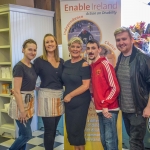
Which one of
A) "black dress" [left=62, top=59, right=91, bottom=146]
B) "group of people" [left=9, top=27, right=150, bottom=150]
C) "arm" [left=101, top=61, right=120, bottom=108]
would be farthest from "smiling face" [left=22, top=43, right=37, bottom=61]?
"arm" [left=101, top=61, right=120, bottom=108]

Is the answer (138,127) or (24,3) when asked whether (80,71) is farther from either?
(24,3)

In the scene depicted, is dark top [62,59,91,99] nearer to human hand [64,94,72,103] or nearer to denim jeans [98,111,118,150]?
human hand [64,94,72,103]

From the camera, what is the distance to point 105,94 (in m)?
2.04

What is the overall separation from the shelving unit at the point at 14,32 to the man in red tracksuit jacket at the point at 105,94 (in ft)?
5.21

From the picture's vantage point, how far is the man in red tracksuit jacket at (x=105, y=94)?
199 centimetres

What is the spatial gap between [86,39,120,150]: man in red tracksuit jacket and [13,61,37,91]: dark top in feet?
2.00

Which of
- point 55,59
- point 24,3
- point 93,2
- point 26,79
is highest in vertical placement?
point 24,3

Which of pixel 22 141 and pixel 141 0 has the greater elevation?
pixel 141 0

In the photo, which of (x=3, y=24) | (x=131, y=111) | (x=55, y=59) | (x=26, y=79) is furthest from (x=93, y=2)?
(x=3, y=24)

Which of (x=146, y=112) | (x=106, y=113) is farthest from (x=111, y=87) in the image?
(x=146, y=112)

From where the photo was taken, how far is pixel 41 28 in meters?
3.76

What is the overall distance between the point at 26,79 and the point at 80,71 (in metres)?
0.53

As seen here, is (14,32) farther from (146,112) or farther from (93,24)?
(146,112)

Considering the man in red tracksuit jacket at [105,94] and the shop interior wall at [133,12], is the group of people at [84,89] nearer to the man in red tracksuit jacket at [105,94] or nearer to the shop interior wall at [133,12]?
the man in red tracksuit jacket at [105,94]
